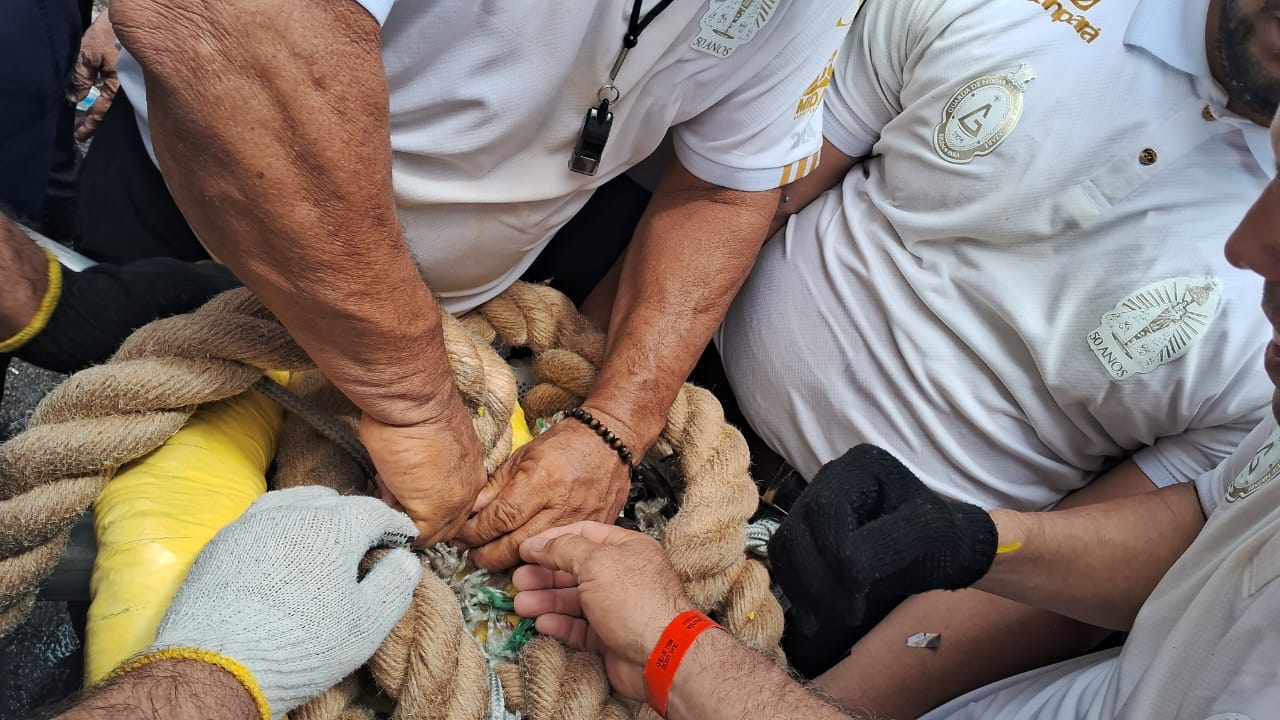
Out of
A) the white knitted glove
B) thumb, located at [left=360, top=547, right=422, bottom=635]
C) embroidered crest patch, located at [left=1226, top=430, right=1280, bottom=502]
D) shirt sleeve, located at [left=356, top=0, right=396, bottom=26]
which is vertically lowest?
thumb, located at [left=360, top=547, right=422, bottom=635]

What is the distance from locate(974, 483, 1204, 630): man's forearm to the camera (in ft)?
3.18

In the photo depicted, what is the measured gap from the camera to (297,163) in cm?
63

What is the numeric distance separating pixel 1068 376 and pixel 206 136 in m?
0.96

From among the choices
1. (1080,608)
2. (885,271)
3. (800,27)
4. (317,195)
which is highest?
(800,27)

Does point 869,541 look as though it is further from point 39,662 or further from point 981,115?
point 39,662

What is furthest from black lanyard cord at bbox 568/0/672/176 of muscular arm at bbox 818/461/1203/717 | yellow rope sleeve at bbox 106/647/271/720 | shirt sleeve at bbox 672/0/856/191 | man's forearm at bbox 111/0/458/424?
muscular arm at bbox 818/461/1203/717

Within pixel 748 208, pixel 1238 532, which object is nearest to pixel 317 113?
pixel 748 208

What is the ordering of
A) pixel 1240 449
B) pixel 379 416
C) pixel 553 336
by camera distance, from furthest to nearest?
pixel 553 336, pixel 1240 449, pixel 379 416

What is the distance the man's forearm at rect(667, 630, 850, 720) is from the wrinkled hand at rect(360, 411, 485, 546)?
272 millimetres

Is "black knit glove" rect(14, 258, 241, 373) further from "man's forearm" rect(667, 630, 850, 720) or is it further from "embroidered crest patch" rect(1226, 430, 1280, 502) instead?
"embroidered crest patch" rect(1226, 430, 1280, 502)

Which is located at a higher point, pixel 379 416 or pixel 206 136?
pixel 206 136

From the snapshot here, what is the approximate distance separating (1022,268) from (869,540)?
1.59ft

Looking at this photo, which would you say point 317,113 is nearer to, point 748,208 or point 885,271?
point 748,208

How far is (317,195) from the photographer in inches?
25.5
